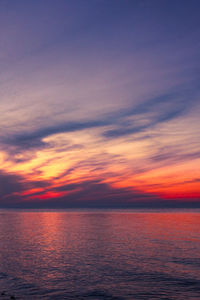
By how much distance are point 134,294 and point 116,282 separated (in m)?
3.21

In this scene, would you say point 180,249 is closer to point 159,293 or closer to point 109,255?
point 109,255

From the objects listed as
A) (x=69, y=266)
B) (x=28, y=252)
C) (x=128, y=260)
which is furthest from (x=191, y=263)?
(x=28, y=252)

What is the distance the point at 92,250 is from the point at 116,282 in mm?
13809

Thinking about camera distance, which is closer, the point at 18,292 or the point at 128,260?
the point at 18,292

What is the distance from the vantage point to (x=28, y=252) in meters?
36.7

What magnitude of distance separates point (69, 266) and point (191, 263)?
12.7m

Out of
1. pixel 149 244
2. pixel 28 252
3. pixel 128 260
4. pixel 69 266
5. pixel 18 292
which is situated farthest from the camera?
pixel 149 244

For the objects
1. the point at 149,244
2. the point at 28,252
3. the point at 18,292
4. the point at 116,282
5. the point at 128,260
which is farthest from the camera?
the point at 149,244

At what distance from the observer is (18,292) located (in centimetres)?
2117

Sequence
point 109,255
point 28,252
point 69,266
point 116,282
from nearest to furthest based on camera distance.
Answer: point 116,282 → point 69,266 → point 109,255 → point 28,252

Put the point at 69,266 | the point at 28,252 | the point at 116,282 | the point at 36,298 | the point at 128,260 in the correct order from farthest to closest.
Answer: the point at 28,252, the point at 128,260, the point at 69,266, the point at 116,282, the point at 36,298

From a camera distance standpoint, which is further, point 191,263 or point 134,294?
point 191,263

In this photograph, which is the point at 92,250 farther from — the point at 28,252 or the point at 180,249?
the point at 180,249

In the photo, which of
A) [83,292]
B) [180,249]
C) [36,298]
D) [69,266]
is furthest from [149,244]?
[36,298]
